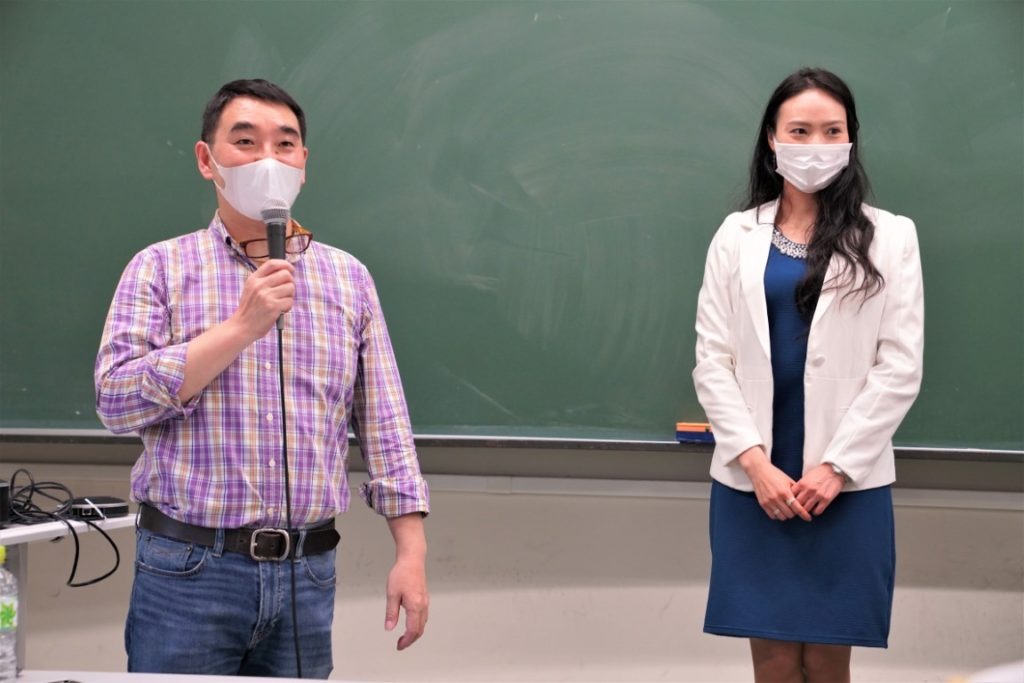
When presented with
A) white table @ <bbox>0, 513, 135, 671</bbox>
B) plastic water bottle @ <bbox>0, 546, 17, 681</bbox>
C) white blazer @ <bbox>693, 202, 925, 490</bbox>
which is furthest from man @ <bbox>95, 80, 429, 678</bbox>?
white blazer @ <bbox>693, 202, 925, 490</bbox>

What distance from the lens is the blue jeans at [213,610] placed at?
157 cm

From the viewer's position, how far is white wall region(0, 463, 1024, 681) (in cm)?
280

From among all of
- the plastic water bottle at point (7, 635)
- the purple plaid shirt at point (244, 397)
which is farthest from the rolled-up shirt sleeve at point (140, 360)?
the plastic water bottle at point (7, 635)

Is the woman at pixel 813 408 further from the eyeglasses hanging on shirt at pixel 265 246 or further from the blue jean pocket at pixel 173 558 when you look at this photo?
the blue jean pocket at pixel 173 558

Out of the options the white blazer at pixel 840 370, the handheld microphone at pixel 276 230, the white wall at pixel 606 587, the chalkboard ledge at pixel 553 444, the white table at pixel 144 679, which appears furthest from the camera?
the white wall at pixel 606 587

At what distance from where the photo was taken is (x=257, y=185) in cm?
170

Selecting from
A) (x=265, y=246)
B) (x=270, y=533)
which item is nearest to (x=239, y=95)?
(x=265, y=246)

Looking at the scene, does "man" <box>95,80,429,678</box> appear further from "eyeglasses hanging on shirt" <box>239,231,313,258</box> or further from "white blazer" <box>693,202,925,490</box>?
"white blazer" <box>693,202,925,490</box>

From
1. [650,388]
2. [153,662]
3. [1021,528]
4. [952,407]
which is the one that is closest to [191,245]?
[153,662]

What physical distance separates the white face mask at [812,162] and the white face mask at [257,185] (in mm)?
1141

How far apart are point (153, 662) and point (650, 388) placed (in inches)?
61.4

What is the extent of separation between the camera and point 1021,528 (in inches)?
109

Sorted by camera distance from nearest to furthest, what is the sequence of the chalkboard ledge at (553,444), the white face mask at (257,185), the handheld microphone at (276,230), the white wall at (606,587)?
1. the handheld microphone at (276,230)
2. the white face mask at (257,185)
3. the chalkboard ledge at (553,444)
4. the white wall at (606,587)

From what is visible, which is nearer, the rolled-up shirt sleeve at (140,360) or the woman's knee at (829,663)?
the rolled-up shirt sleeve at (140,360)
